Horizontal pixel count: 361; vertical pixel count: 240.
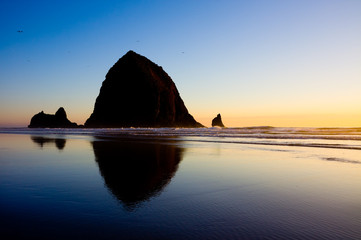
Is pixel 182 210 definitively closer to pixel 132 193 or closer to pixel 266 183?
pixel 132 193

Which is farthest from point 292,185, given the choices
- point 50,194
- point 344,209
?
point 50,194

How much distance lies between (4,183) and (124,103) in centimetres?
13246

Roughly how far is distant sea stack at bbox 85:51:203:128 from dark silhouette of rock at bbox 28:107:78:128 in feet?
131

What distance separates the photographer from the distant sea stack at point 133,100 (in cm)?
13350

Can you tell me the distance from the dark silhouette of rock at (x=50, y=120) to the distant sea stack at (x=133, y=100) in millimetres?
39938

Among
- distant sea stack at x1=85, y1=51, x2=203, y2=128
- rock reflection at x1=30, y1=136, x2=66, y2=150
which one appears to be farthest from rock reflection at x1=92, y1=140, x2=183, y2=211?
distant sea stack at x1=85, y1=51, x2=203, y2=128

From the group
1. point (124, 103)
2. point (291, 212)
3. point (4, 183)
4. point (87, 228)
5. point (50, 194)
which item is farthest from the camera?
point (124, 103)

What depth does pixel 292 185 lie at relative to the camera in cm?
783

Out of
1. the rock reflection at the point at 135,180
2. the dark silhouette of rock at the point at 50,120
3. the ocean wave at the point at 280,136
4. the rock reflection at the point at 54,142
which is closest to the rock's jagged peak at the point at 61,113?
the dark silhouette of rock at the point at 50,120

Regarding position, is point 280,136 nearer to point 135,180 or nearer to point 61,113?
point 135,180

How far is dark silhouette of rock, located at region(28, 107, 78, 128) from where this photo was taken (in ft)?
570

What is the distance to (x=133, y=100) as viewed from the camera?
450 ft

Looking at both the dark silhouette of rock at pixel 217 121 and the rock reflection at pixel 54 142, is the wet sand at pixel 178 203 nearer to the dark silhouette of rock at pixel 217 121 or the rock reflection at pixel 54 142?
the rock reflection at pixel 54 142

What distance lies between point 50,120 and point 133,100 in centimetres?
7722
